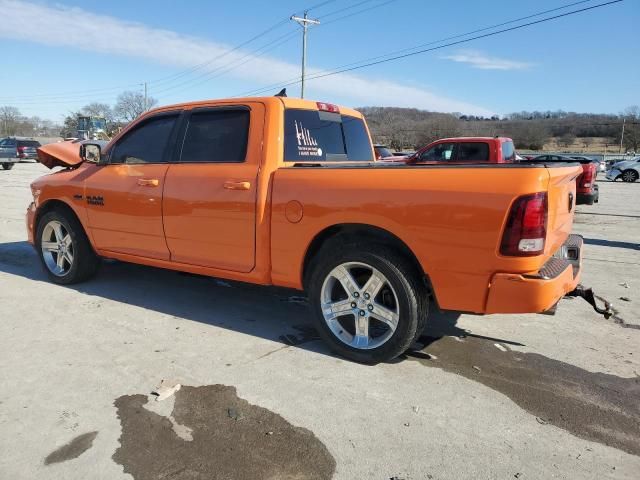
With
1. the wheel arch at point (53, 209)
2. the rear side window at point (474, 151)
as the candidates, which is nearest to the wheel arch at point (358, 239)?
the wheel arch at point (53, 209)

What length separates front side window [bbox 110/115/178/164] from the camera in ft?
14.8

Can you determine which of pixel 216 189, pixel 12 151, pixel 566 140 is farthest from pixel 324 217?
pixel 566 140

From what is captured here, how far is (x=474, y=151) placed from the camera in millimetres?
11797

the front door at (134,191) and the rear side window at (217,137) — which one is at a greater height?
the rear side window at (217,137)

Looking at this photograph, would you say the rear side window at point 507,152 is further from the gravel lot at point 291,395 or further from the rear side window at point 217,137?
the rear side window at point 217,137

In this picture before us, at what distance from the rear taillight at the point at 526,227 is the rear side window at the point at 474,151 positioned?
8943mm

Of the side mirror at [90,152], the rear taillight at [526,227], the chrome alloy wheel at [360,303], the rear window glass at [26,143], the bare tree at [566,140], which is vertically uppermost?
the bare tree at [566,140]

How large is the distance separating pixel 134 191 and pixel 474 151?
9.13 m

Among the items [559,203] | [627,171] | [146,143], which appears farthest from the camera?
[627,171]

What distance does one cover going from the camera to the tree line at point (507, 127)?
58312 mm

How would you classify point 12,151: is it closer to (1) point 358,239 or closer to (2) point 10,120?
(1) point 358,239

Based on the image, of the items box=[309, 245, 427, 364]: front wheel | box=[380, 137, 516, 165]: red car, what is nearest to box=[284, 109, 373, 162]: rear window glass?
box=[309, 245, 427, 364]: front wheel

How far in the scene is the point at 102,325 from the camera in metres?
4.20

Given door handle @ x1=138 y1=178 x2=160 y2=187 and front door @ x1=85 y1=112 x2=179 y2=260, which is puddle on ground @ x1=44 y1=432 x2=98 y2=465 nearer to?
front door @ x1=85 y1=112 x2=179 y2=260
